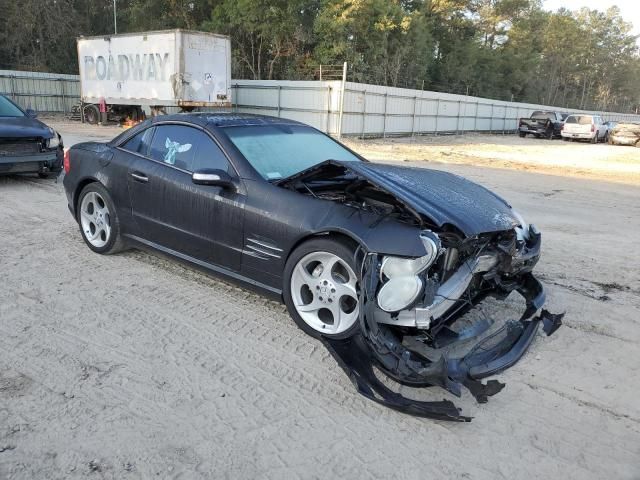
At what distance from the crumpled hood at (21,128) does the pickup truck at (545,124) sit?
30508mm

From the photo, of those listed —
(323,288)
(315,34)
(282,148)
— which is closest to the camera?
(323,288)

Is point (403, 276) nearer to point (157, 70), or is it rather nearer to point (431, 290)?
point (431, 290)

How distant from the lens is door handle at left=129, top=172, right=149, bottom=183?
466 centimetres

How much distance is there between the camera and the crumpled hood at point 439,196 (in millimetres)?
3371

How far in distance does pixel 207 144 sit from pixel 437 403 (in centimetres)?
279

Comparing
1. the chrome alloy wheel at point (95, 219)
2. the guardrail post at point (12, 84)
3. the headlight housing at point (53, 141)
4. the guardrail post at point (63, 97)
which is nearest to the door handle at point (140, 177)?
the chrome alloy wheel at point (95, 219)

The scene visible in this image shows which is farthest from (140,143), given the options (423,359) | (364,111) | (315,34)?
(315,34)

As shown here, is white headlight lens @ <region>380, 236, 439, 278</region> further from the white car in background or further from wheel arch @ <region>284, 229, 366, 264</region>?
the white car in background

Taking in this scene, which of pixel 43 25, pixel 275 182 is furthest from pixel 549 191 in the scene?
pixel 43 25

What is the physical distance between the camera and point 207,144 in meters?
4.38

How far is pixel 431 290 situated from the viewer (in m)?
3.10

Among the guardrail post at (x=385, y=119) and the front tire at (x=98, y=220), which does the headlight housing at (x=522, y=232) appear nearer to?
the front tire at (x=98, y=220)

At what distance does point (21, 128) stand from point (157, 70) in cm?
1306

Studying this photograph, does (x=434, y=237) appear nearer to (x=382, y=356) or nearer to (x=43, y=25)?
(x=382, y=356)
